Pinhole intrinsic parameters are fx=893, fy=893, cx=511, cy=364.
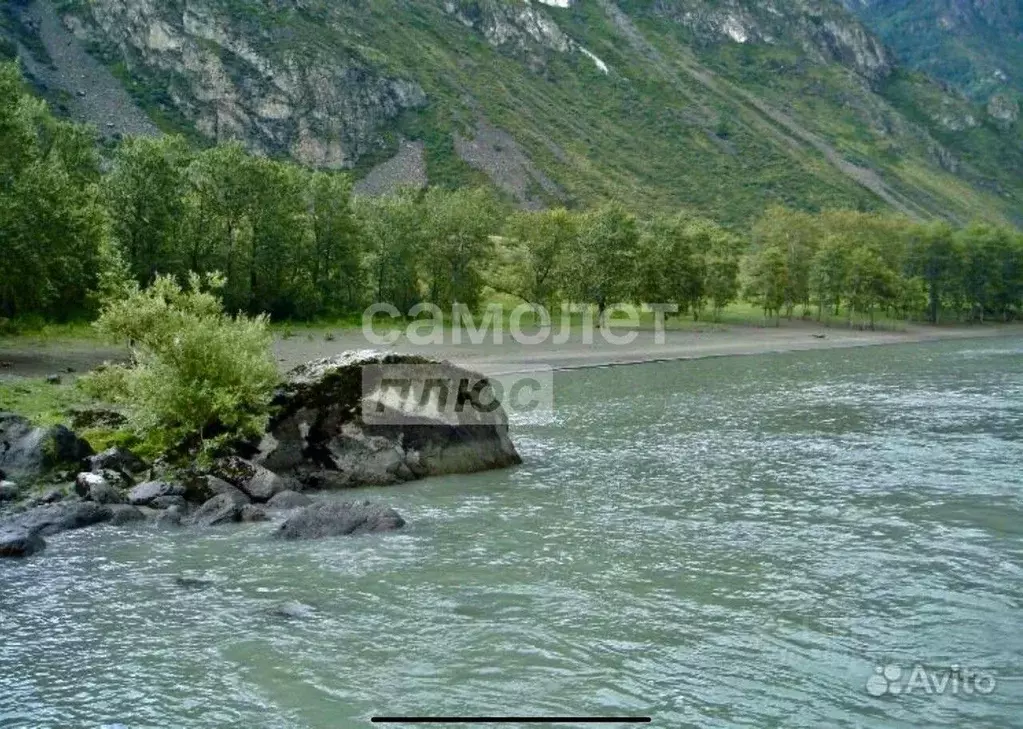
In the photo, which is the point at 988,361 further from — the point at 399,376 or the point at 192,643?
the point at 192,643

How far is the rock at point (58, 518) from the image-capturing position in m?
21.3

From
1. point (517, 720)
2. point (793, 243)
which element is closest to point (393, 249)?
point (793, 243)

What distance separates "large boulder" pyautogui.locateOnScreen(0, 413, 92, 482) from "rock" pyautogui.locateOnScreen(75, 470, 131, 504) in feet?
4.46

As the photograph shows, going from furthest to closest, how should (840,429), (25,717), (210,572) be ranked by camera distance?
(840,429) < (210,572) < (25,717)

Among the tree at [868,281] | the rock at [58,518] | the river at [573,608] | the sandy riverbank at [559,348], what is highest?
the tree at [868,281]

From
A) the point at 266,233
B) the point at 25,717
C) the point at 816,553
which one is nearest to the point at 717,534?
the point at 816,553

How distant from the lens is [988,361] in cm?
7931

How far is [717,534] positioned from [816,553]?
97.0 inches

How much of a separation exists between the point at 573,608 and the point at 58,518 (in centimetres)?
1324

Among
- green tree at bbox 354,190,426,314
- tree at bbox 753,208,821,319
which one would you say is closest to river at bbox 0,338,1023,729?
green tree at bbox 354,190,426,314

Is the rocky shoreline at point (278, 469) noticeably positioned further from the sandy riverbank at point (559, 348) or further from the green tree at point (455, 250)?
the green tree at point (455, 250)

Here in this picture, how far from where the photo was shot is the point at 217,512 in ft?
75.8

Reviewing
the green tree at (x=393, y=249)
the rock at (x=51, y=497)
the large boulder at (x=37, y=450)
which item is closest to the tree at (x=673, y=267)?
the green tree at (x=393, y=249)

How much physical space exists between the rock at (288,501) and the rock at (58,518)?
412 cm
